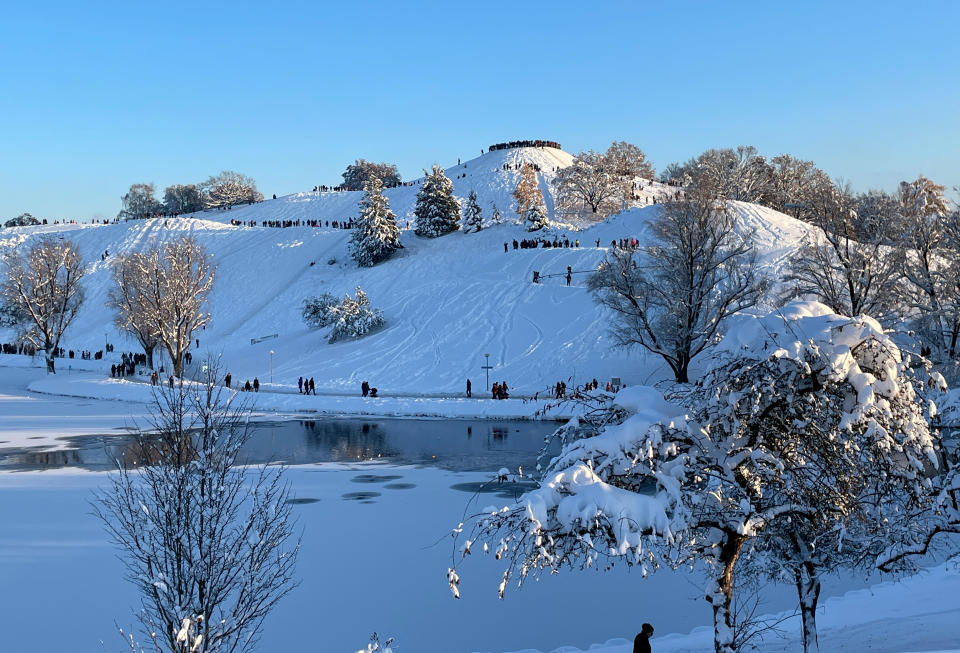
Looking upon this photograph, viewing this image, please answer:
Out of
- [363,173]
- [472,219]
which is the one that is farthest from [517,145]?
[472,219]

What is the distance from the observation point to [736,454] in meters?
6.98

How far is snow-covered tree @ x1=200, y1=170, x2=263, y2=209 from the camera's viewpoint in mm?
114812

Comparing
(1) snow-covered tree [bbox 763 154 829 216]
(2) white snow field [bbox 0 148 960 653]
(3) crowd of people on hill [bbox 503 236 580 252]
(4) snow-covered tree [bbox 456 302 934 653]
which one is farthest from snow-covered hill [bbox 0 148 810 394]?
(4) snow-covered tree [bbox 456 302 934 653]

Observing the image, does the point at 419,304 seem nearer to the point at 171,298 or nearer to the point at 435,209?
the point at 171,298

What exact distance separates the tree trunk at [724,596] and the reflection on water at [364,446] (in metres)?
13.5

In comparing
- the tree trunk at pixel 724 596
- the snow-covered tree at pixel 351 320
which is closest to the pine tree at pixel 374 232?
the snow-covered tree at pixel 351 320

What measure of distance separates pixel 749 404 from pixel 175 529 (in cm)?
606

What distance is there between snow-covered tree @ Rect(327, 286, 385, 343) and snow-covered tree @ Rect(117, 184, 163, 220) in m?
90.9

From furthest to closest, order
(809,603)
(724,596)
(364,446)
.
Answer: (364,446) < (809,603) < (724,596)

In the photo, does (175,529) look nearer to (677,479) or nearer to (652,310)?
(677,479)

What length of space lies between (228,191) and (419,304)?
7763 centimetres

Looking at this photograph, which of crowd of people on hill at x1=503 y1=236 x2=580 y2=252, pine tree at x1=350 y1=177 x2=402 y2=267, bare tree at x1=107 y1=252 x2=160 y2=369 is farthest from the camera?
pine tree at x1=350 y1=177 x2=402 y2=267

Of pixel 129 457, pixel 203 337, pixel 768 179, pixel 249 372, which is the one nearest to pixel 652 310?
pixel 249 372

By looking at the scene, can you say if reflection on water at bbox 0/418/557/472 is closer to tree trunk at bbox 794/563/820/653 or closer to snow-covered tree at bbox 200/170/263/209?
tree trunk at bbox 794/563/820/653
